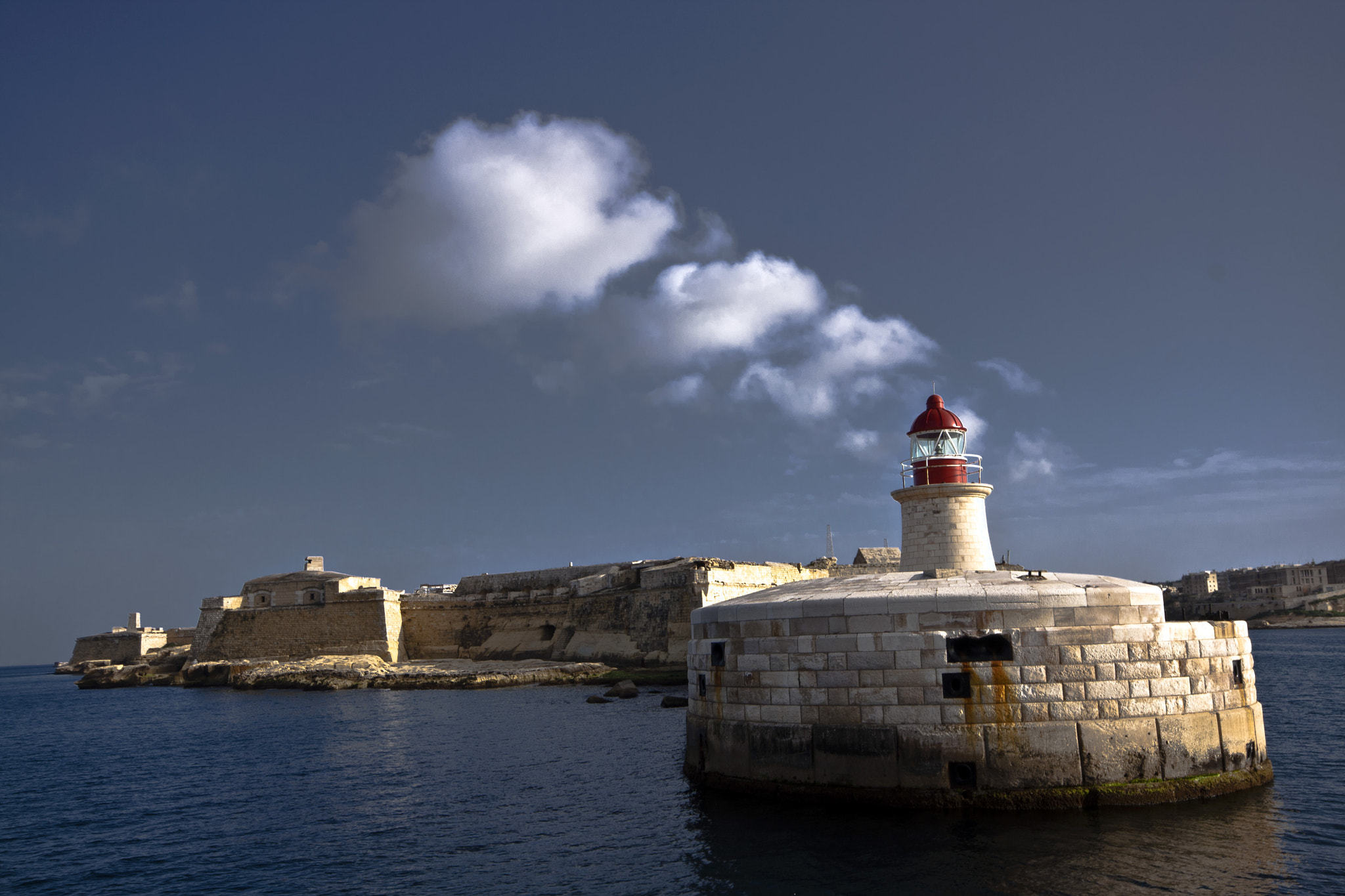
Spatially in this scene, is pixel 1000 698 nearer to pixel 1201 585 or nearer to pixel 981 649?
pixel 981 649

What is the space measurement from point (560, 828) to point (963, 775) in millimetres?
5231

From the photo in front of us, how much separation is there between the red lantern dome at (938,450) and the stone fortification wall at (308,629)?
3318cm

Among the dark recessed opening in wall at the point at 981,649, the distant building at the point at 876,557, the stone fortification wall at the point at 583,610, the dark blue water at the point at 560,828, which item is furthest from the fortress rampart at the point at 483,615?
the dark recessed opening in wall at the point at 981,649

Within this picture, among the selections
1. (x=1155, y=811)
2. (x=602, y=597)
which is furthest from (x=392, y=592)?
(x=1155, y=811)

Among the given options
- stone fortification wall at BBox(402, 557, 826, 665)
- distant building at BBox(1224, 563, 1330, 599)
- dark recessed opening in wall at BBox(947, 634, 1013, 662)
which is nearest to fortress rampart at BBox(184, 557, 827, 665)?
stone fortification wall at BBox(402, 557, 826, 665)

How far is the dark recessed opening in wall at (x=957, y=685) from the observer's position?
32.7ft

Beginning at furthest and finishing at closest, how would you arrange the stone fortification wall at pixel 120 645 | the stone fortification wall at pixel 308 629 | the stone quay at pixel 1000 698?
the stone fortification wall at pixel 120 645
the stone fortification wall at pixel 308 629
the stone quay at pixel 1000 698

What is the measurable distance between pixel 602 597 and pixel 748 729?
26580 millimetres

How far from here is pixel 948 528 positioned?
15398 mm

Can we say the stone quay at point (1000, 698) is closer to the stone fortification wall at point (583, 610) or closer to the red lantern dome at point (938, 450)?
the red lantern dome at point (938, 450)

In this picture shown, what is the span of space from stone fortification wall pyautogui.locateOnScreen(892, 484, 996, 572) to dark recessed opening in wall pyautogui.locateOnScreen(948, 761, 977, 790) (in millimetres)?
5609

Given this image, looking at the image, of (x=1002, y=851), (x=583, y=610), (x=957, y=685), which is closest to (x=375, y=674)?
(x=583, y=610)

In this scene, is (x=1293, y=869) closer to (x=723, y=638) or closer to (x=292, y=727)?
(x=723, y=638)

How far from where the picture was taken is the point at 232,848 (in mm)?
11594
